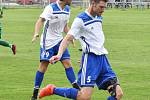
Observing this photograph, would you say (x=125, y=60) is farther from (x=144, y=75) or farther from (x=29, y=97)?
(x=29, y=97)

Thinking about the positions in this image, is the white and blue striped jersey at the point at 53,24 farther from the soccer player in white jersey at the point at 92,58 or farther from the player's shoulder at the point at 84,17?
the player's shoulder at the point at 84,17

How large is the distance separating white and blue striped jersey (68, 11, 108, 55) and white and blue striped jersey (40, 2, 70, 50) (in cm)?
254

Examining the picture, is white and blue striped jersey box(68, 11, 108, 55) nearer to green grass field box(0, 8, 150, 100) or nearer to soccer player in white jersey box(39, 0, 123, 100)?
soccer player in white jersey box(39, 0, 123, 100)

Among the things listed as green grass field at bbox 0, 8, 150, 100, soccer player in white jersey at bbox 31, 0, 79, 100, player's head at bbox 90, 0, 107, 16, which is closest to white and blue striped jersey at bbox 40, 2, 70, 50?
soccer player in white jersey at bbox 31, 0, 79, 100

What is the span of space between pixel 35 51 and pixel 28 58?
7.52ft

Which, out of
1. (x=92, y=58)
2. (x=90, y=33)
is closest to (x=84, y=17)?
(x=90, y=33)

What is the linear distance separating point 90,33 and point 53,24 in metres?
2.73

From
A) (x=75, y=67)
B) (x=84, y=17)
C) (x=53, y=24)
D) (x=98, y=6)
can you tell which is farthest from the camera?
(x=75, y=67)

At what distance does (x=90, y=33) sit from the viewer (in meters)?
9.57

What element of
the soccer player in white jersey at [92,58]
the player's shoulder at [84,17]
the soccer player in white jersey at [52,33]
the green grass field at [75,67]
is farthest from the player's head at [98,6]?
the green grass field at [75,67]

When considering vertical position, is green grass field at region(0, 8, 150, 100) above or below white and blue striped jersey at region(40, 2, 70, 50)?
below

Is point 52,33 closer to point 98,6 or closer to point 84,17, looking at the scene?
point 84,17

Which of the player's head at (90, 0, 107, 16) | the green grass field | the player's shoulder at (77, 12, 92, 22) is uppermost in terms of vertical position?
the player's head at (90, 0, 107, 16)

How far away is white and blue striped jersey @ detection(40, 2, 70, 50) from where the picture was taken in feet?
39.8
